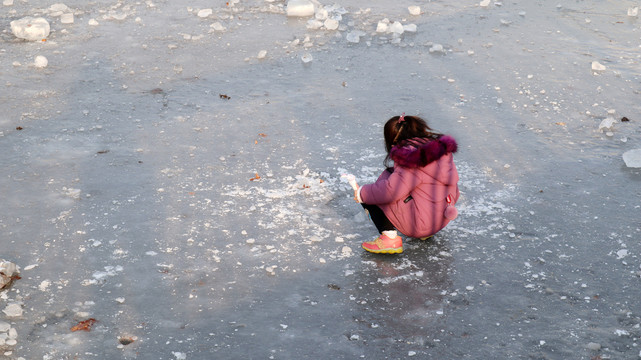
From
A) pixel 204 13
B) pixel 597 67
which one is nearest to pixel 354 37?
pixel 204 13

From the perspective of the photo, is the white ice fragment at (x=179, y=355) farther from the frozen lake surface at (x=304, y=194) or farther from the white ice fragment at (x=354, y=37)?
the white ice fragment at (x=354, y=37)

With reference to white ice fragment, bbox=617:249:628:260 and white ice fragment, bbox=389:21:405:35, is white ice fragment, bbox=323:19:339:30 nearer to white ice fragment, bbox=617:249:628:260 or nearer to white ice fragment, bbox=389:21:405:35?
white ice fragment, bbox=389:21:405:35

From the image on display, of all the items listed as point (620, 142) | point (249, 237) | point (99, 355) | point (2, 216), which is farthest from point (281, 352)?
point (620, 142)

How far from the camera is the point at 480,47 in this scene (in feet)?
24.3

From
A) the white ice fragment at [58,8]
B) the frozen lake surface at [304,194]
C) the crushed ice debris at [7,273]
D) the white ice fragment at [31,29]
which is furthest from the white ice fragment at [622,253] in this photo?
the white ice fragment at [58,8]

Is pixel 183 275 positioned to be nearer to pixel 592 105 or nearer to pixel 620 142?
pixel 620 142

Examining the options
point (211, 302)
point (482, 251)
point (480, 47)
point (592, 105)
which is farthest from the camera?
point (480, 47)

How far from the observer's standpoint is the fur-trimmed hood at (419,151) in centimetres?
353

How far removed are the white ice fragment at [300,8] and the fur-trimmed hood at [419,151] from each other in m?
5.24

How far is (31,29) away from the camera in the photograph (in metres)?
7.36

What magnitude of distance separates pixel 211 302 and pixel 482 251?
1.51 metres

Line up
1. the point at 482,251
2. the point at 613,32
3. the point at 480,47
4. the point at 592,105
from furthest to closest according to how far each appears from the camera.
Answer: the point at 613,32, the point at 480,47, the point at 592,105, the point at 482,251

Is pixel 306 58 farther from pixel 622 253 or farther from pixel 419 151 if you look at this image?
pixel 622 253

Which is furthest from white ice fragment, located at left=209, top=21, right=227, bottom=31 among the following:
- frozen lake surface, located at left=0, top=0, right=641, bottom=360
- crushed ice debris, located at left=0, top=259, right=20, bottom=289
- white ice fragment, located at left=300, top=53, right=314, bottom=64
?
crushed ice debris, located at left=0, top=259, right=20, bottom=289
